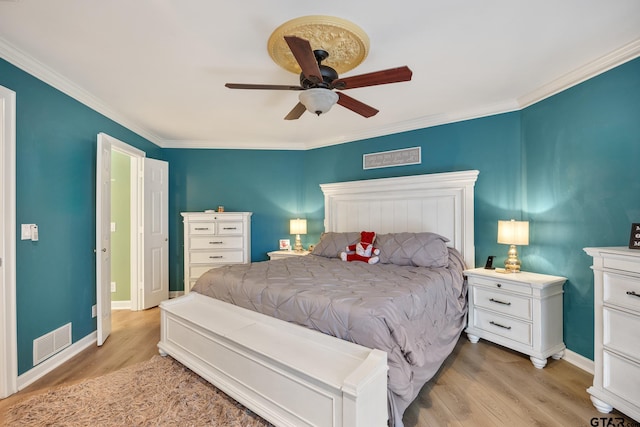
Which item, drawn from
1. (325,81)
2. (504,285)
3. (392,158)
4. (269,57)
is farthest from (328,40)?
(504,285)

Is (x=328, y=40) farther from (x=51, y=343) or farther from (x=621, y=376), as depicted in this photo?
(x=51, y=343)

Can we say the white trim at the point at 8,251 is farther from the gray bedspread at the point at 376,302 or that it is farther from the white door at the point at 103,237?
the gray bedspread at the point at 376,302

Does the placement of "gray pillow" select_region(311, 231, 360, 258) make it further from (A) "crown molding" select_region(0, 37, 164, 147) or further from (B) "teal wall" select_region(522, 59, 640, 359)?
(A) "crown molding" select_region(0, 37, 164, 147)

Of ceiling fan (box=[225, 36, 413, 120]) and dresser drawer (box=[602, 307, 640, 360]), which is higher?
ceiling fan (box=[225, 36, 413, 120])

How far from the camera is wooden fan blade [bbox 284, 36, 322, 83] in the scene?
4.65 ft

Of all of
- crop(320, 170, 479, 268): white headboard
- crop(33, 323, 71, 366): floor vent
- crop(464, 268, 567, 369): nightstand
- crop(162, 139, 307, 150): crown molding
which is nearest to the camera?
crop(33, 323, 71, 366): floor vent

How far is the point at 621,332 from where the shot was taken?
1.67 m

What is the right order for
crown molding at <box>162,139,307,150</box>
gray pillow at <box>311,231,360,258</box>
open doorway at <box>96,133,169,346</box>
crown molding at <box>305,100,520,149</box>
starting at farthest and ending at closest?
crown molding at <box>162,139,307,150</box>, open doorway at <box>96,133,169,346</box>, gray pillow at <box>311,231,360,258</box>, crown molding at <box>305,100,520,149</box>

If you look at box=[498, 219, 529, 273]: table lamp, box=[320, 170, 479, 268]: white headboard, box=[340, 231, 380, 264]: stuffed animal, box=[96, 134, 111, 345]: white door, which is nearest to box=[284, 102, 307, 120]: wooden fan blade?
box=[340, 231, 380, 264]: stuffed animal

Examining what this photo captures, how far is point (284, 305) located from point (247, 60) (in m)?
1.77

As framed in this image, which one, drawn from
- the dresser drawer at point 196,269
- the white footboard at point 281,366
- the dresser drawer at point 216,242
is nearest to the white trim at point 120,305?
the dresser drawer at point 196,269

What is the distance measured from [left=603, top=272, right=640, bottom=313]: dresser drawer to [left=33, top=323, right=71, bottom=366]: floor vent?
12.9 feet

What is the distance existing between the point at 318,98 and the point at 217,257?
3075 millimetres

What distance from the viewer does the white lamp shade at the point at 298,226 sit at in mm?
4277
